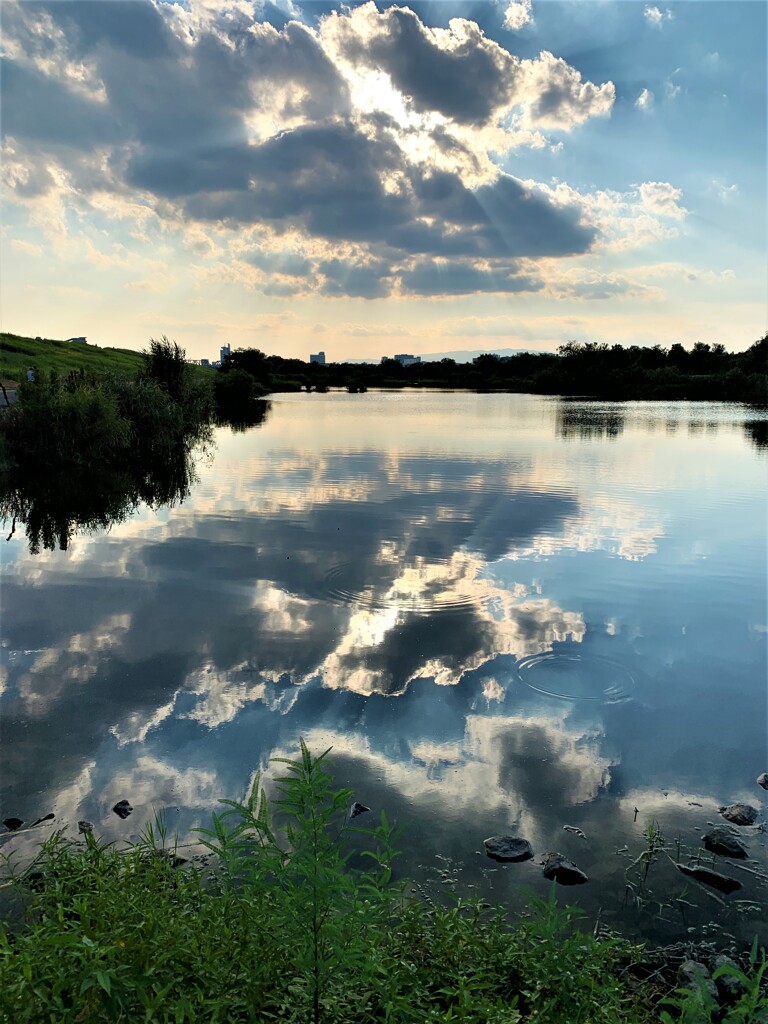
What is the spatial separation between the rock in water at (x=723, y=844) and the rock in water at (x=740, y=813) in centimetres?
28

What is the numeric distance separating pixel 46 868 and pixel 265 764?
104 inches

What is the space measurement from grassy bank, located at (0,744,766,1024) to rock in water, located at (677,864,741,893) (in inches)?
50.6

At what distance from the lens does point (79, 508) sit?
2452 centimetres

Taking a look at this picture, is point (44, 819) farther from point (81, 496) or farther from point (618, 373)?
point (618, 373)

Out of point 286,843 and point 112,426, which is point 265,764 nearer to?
point 286,843

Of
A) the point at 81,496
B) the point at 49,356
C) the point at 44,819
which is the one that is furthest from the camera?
the point at 49,356

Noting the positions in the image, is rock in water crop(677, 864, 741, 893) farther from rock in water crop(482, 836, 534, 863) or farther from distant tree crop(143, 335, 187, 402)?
distant tree crop(143, 335, 187, 402)

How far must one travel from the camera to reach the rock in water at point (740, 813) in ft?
23.5

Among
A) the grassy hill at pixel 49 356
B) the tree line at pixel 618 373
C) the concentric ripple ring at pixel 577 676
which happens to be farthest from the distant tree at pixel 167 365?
the tree line at pixel 618 373

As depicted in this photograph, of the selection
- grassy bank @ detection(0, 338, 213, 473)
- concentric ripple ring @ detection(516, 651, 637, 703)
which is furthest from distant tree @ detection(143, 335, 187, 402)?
concentric ripple ring @ detection(516, 651, 637, 703)

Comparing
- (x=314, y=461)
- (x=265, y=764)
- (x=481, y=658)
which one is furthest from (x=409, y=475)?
(x=265, y=764)

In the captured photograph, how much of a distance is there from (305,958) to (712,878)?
4.28 metres

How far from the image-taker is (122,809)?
7.27 meters

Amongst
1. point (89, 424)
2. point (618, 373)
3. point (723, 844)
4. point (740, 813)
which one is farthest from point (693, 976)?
point (618, 373)
